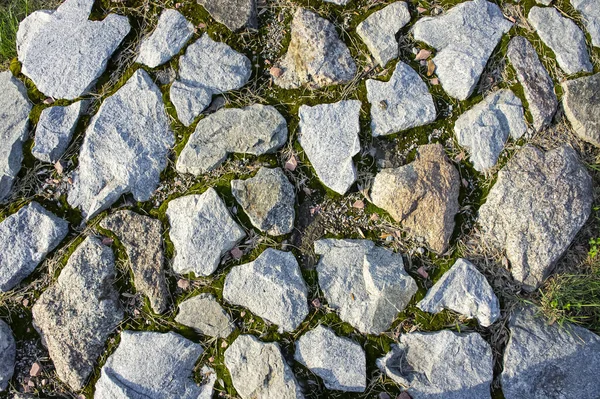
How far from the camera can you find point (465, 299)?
249 cm

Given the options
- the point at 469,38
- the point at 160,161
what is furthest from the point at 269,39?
the point at 469,38

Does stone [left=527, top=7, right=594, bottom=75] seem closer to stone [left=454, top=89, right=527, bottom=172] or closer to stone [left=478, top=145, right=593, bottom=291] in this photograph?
stone [left=454, top=89, right=527, bottom=172]

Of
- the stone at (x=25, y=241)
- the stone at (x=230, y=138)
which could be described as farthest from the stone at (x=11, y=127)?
Answer: the stone at (x=230, y=138)

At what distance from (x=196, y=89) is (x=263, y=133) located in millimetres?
456

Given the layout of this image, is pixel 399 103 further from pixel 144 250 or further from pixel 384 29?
pixel 144 250

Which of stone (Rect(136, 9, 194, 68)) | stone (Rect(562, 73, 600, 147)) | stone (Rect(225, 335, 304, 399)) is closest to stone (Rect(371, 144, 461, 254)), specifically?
stone (Rect(562, 73, 600, 147))

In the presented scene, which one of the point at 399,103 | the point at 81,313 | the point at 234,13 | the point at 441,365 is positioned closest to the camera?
the point at 441,365

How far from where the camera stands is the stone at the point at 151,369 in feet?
8.16

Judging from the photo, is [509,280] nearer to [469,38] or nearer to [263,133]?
[469,38]

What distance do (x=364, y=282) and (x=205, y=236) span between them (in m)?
0.85

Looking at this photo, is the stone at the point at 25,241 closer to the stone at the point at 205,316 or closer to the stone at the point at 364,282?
the stone at the point at 205,316

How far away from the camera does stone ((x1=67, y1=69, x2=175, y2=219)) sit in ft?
8.64

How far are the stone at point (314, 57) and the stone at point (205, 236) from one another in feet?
2.57

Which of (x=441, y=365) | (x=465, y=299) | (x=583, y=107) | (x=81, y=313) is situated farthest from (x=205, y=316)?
(x=583, y=107)
